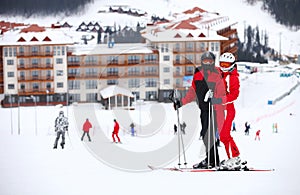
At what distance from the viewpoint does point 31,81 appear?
1540cm

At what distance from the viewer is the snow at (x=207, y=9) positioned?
33.5 m

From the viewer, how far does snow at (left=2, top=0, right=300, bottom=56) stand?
3353 centimetres

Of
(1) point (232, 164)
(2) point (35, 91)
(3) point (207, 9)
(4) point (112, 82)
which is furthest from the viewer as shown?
(3) point (207, 9)

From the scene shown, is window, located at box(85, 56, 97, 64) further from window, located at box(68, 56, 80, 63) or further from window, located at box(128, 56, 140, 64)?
window, located at box(68, 56, 80, 63)

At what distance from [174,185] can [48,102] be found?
12.4 metres

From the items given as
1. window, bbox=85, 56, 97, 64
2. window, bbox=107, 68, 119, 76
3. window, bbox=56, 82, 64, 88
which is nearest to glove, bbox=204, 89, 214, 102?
window, bbox=107, 68, 119, 76

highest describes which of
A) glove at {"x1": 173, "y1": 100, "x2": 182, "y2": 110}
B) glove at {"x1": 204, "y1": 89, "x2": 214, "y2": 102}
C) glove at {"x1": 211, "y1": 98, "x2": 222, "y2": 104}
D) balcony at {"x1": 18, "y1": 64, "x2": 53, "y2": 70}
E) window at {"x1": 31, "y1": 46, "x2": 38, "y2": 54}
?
window at {"x1": 31, "y1": 46, "x2": 38, "y2": 54}

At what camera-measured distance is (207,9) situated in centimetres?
3828

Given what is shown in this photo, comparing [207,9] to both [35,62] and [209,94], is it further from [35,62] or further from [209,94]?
[209,94]

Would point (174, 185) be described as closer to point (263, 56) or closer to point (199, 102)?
point (199, 102)

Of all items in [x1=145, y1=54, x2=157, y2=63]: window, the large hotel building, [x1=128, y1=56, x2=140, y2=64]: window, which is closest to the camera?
[x1=128, y1=56, x2=140, y2=64]: window

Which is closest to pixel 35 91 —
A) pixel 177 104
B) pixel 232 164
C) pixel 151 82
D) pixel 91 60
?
pixel 91 60

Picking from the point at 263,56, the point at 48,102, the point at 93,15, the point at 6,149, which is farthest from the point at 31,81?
the point at 93,15

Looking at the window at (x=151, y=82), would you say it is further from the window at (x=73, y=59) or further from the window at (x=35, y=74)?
the window at (x=35, y=74)
